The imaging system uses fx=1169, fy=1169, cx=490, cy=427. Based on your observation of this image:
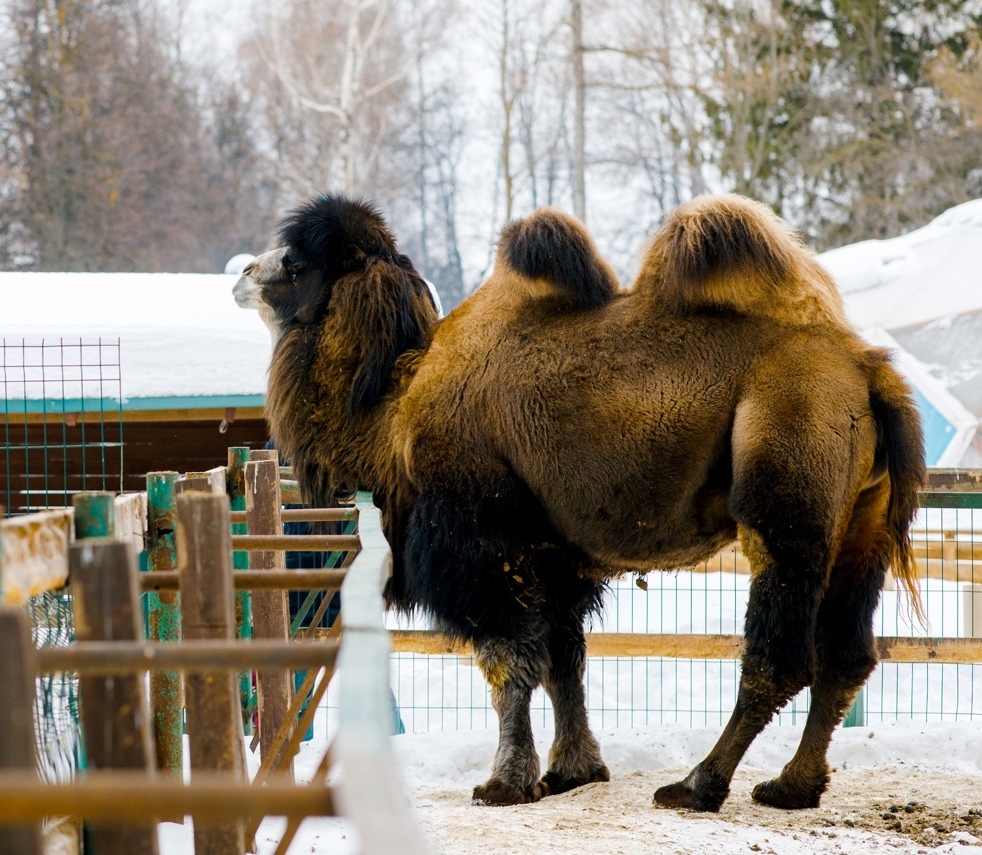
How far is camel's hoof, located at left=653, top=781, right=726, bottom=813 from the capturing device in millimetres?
4332

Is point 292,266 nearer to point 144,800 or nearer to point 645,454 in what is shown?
point 645,454

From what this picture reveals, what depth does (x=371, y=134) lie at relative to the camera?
98.5 ft

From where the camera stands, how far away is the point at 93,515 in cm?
213

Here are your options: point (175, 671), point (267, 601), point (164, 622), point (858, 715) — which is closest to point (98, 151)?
point (858, 715)

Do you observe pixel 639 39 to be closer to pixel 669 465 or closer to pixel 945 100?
pixel 945 100

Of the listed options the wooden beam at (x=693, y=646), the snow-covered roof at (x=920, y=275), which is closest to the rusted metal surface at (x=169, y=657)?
the wooden beam at (x=693, y=646)

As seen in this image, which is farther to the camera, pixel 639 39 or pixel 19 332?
pixel 639 39

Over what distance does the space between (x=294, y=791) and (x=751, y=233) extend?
145 inches

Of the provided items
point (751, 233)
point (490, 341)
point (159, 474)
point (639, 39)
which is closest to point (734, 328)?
point (751, 233)

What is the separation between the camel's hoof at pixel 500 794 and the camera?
4512 mm

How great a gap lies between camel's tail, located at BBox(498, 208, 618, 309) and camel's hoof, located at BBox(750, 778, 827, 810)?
201cm

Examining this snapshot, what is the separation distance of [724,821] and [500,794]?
2.87 ft

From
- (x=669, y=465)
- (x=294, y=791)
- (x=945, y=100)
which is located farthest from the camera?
(x=945, y=100)

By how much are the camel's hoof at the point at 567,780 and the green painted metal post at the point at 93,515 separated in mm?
3164
